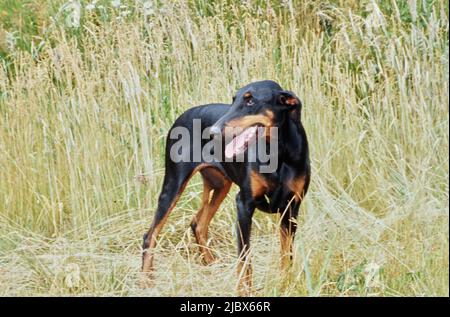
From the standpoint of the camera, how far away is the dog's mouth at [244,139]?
16.3ft

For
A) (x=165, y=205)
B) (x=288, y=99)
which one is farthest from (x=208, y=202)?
(x=288, y=99)

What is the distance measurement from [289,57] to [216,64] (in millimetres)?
671

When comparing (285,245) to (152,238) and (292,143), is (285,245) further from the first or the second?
(152,238)

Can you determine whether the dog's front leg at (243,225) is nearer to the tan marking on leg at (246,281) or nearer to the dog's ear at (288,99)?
the tan marking on leg at (246,281)

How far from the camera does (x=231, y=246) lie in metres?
5.90

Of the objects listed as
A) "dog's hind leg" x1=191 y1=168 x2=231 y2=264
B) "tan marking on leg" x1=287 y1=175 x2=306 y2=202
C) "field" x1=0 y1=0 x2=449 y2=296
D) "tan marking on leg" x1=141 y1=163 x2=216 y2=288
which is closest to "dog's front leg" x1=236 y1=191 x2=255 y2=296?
"field" x1=0 y1=0 x2=449 y2=296

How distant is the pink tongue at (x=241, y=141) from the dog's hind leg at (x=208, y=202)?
2.31 ft

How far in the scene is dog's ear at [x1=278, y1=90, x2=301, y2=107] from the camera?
16.1ft

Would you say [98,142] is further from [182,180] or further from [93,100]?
[182,180]

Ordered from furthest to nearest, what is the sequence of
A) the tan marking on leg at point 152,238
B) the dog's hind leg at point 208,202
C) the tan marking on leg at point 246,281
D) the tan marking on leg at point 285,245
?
the dog's hind leg at point 208,202, the tan marking on leg at point 152,238, the tan marking on leg at point 285,245, the tan marking on leg at point 246,281

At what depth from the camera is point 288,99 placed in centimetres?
494

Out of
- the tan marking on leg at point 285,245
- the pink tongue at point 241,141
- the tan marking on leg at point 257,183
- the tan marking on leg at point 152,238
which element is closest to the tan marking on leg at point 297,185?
the tan marking on leg at point 257,183
